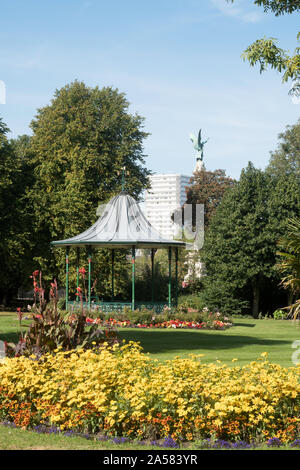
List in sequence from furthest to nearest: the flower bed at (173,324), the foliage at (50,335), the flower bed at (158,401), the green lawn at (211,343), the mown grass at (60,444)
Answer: the flower bed at (173,324) < the green lawn at (211,343) < the foliage at (50,335) < the flower bed at (158,401) < the mown grass at (60,444)

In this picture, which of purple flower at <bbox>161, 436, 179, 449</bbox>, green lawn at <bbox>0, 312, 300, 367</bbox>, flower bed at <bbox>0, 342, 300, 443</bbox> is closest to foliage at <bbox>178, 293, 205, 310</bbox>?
green lawn at <bbox>0, 312, 300, 367</bbox>

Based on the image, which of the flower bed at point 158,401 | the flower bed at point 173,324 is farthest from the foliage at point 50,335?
the flower bed at point 173,324

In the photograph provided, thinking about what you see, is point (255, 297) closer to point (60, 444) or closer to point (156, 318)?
point (156, 318)

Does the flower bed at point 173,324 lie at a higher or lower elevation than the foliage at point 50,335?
lower

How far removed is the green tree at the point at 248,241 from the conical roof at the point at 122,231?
7.83m

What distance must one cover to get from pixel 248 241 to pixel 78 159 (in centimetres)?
1107

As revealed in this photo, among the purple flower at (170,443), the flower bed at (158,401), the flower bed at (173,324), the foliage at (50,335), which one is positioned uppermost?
the foliage at (50,335)

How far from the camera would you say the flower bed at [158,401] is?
6.62 meters

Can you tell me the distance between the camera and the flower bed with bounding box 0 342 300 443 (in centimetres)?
662

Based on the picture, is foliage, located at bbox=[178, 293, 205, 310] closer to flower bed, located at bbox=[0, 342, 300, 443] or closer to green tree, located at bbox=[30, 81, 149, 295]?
green tree, located at bbox=[30, 81, 149, 295]

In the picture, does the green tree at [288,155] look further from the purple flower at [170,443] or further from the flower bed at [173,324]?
the purple flower at [170,443]
